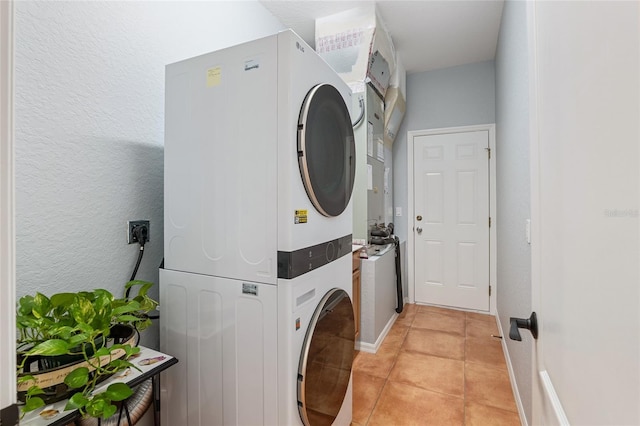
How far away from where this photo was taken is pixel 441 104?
12.3 ft

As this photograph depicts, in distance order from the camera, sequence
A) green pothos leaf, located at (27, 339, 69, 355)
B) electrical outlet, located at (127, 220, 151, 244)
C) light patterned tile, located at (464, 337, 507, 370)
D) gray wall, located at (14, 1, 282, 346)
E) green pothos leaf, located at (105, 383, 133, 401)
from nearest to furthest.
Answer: green pothos leaf, located at (27, 339, 69, 355) < green pothos leaf, located at (105, 383, 133, 401) < gray wall, located at (14, 1, 282, 346) < electrical outlet, located at (127, 220, 151, 244) < light patterned tile, located at (464, 337, 507, 370)

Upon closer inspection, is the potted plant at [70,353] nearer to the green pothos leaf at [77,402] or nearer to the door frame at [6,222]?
the green pothos leaf at [77,402]

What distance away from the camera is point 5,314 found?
42 cm

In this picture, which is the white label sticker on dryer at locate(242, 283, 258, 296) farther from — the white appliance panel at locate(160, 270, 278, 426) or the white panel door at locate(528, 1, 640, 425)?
the white panel door at locate(528, 1, 640, 425)

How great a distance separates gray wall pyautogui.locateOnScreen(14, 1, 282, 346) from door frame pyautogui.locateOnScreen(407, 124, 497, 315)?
2.91m

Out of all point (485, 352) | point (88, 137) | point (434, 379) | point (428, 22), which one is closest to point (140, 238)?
point (88, 137)

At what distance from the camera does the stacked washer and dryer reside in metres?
1.11

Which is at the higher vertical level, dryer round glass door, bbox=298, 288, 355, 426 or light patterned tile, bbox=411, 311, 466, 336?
dryer round glass door, bbox=298, 288, 355, 426

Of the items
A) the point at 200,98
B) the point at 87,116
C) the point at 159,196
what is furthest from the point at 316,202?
the point at 87,116

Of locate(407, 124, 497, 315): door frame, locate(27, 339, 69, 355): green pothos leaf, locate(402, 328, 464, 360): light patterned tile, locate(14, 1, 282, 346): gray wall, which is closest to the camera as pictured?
locate(27, 339, 69, 355): green pothos leaf

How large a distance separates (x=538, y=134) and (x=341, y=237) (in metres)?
0.92

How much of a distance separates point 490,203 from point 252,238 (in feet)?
10.6

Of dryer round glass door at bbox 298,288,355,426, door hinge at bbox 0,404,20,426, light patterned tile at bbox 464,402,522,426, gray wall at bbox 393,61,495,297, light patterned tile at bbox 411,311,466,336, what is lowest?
light patterned tile at bbox 464,402,522,426

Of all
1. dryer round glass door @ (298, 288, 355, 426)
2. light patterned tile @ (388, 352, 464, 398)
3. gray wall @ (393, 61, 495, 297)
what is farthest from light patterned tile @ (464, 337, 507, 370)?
dryer round glass door @ (298, 288, 355, 426)
